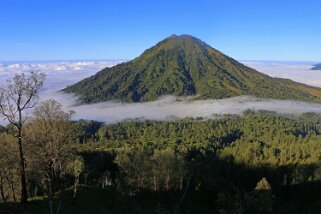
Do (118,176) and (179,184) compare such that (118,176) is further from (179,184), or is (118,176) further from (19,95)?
(19,95)

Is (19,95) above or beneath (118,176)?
above

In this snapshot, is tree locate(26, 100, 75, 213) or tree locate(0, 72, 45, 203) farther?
tree locate(26, 100, 75, 213)

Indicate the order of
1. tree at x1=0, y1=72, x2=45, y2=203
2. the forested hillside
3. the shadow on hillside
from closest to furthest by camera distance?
1. tree at x1=0, y1=72, x2=45, y2=203
2. the shadow on hillside
3. the forested hillside

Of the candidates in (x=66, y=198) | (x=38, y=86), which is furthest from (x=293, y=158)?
(x=38, y=86)

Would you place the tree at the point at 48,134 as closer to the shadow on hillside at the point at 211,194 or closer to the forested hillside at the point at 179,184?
the forested hillside at the point at 179,184

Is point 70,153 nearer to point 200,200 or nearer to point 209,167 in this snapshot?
point 200,200

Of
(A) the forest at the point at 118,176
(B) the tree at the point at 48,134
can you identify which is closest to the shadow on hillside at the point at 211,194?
(A) the forest at the point at 118,176

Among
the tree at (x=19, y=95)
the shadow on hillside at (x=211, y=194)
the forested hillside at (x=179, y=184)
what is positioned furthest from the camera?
the forested hillside at (x=179, y=184)

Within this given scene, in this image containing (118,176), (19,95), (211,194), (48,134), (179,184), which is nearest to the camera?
(19,95)

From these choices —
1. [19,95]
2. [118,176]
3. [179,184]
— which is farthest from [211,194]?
[19,95]

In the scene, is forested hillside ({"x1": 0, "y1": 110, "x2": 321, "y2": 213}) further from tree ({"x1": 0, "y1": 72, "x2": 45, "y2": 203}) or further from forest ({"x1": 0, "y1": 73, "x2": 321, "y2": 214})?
tree ({"x1": 0, "y1": 72, "x2": 45, "y2": 203})

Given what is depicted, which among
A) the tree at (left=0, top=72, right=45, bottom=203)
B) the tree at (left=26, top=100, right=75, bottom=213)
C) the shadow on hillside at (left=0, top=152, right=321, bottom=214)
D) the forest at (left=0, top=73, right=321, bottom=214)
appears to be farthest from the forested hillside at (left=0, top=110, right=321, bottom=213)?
the tree at (left=0, top=72, right=45, bottom=203)

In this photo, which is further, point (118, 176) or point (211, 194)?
point (211, 194)
